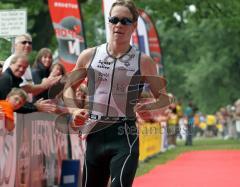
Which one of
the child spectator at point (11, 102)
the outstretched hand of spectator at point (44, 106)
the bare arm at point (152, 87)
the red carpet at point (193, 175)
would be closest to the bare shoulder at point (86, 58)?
the bare arm at point (152, 87)

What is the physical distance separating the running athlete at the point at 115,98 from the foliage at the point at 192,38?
233 inches

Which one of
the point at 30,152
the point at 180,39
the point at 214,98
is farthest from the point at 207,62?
the point at 30,152

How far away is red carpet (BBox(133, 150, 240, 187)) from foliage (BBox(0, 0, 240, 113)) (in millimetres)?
3835

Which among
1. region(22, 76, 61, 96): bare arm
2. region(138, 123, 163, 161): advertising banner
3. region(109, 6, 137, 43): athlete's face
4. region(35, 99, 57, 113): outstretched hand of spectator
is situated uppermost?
region(109, 6, 137, 43): athlete's face

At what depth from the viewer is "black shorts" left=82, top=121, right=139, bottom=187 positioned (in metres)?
Answer: 5.79

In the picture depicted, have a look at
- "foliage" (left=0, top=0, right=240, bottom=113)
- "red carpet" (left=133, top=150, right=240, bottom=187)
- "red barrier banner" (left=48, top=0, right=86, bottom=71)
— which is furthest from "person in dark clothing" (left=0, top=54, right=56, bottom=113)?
"red barrier banner" (left=48, top=0, right=86, bottom=71)

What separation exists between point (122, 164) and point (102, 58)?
84 centimetres

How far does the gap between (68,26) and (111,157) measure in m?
8.96

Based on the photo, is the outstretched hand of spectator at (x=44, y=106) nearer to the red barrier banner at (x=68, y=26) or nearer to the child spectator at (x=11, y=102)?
the child spectator at (x=11, y=102)

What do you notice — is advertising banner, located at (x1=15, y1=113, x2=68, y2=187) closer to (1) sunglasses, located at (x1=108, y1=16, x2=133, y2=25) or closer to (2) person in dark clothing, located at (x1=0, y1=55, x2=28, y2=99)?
(2) person in dark clothing, located at (x1=0, y1=55, x2=28, y2=99)

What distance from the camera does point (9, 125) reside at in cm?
904

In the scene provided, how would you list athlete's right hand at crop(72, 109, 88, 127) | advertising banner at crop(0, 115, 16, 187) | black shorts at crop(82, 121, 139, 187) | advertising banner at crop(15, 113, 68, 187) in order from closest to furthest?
athlete's right hand at crop(72, 109, 88, 127)
black shorts at crop(82, 121, 139, 187)
advertising banner at crop(0, 115, 16, 187)
advertising banner at crop(15, 113, 68, 187)

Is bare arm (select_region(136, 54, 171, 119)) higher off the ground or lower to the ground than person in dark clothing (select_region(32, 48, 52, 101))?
lower

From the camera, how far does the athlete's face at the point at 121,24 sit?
5871 millimetres
